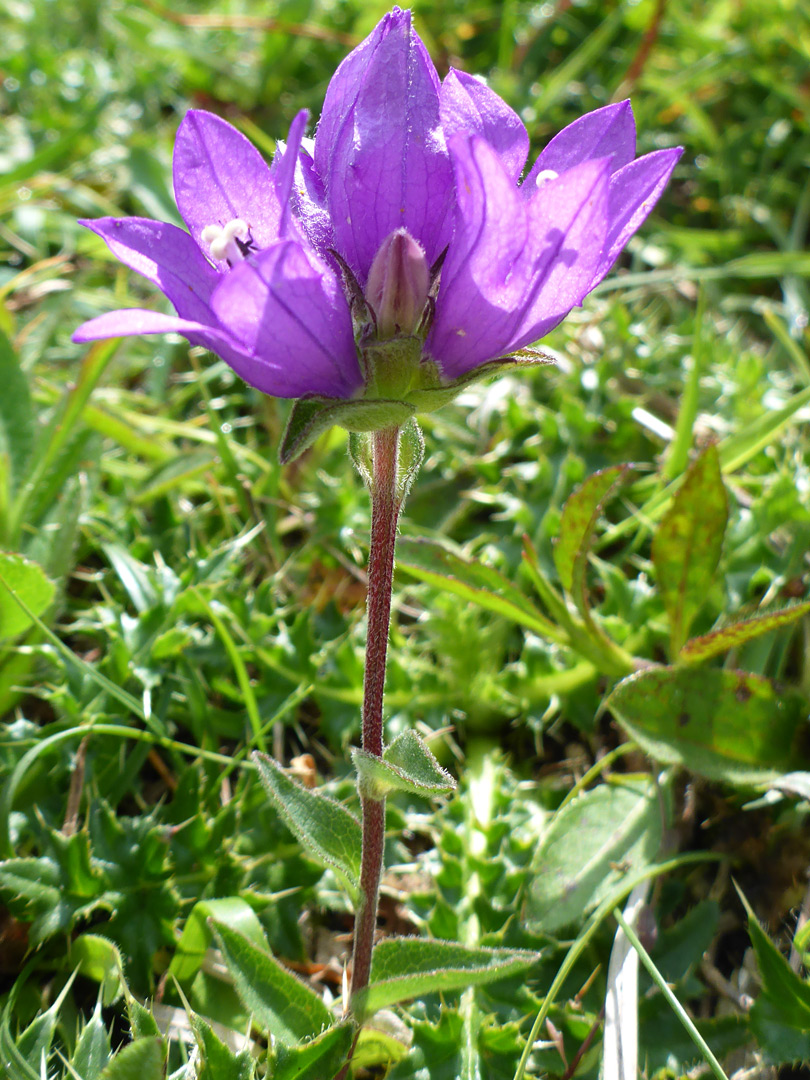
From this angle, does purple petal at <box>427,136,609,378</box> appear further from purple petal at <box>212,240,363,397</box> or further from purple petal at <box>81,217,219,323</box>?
purple petal at <box>81,217,219,323</box>

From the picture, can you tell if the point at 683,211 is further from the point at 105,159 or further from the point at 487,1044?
the point at 487,1044

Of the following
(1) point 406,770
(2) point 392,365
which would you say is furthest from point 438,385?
(1) point 406,770

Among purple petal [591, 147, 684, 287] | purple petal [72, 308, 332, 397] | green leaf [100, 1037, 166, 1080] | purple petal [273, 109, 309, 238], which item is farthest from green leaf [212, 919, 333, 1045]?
purple petal [591, 147, 684, 287]

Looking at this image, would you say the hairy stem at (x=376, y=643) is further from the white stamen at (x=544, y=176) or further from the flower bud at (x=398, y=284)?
the white stamen at (x=544, y=176)

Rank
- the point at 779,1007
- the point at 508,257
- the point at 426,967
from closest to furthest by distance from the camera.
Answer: the point at 508,257 < the point at 426,967 < the point at 779,1007

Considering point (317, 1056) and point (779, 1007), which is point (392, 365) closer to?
point (317, 1056)

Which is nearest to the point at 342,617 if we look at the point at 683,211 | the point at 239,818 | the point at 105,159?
the point at 239,818
